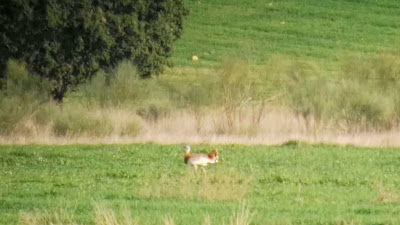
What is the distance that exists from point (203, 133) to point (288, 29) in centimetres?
2303

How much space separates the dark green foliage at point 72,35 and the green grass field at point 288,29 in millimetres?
8696

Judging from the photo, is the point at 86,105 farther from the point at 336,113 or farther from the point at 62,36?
the point at 336,113

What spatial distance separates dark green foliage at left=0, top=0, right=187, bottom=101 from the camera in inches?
1342

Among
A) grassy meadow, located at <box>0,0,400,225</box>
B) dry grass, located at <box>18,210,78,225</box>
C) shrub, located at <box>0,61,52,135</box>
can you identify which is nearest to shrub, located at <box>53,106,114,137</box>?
grassy meadow, located at <box>0,0,400,225</box>

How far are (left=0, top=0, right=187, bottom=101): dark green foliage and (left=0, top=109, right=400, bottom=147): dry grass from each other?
4.74 meters

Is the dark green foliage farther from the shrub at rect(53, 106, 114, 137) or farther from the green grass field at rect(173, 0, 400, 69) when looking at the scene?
the green grass field at rect(173, 0, 400, 69)

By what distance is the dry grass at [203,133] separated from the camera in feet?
88.9

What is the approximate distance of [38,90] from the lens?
3119 centimetres

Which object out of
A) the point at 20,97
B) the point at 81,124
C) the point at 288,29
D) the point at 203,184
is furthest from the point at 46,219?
the point at 288,29

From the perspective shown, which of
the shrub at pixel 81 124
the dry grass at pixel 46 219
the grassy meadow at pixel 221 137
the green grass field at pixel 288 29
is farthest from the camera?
the green grass field at pixel 288 29

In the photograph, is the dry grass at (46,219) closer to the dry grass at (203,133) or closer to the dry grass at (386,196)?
the dry grass at (386,196)

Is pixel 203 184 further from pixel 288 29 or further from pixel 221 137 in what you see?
pixel 288 29

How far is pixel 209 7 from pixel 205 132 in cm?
2619

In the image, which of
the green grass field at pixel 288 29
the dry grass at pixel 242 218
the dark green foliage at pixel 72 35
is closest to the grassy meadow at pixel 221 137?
the dry grass at pixel 242 218
